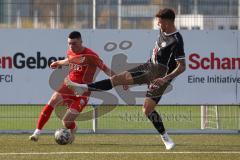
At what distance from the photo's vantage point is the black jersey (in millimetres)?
13938

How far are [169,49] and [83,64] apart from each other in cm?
196

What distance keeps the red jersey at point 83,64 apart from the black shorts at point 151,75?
750 mm

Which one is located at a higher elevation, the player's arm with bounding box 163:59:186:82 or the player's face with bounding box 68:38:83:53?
the player's face with bounding box 68:38:83:53

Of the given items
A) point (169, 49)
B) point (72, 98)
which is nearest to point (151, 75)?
point (169, 49)

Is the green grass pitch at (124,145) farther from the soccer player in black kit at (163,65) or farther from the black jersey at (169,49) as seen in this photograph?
the black jersey at (169,49)

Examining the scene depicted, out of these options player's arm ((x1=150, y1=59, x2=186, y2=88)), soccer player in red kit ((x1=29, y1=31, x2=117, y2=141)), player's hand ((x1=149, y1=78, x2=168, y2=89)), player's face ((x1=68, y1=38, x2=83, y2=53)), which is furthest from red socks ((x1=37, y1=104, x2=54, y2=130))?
player's arm ((x1=150, y1=59, x2=186, y2=88))

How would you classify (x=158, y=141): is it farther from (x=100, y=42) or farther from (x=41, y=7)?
(x=41, y=7)

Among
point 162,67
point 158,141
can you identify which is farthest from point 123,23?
point 162,67

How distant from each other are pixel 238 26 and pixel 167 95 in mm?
2669

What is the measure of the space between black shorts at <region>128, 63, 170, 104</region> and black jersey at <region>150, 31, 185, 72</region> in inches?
4.6

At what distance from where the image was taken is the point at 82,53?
1527 cm

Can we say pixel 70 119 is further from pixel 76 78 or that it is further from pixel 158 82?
pixel 158 82

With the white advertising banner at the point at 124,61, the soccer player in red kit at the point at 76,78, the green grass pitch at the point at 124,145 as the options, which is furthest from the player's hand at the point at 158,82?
the white advertising banner at the point at 124,61

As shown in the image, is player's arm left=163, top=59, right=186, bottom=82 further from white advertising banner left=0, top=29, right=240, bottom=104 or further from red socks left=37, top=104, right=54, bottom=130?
white advertising banner left=0, top=29, right=240, bottom=104
